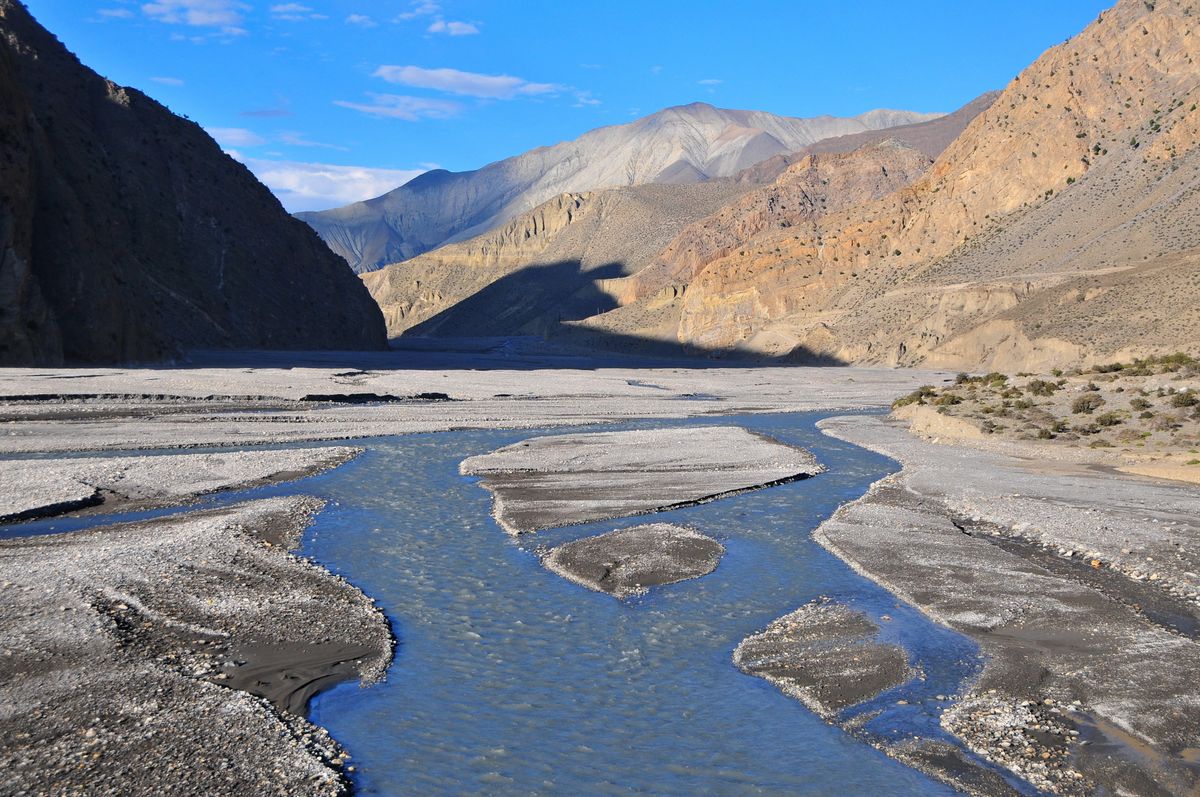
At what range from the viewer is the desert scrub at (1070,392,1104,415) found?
3014 cm

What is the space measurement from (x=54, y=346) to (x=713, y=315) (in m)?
73.5

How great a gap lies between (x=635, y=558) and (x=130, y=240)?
65.5 m

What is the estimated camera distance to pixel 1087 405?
1193 inches

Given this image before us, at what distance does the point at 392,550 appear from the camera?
13.8m

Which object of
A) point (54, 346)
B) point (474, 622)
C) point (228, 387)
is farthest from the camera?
point (54, 346)

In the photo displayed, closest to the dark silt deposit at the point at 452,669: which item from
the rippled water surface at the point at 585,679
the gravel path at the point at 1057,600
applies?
the rippled water surface at the point at 585,679

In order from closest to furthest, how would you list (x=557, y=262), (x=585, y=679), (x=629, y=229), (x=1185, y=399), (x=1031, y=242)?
(x=585, y=679) < (x=1185, y=399) < (x=1031, y=242) < (x=629, y=229) < (x=557, y=262)

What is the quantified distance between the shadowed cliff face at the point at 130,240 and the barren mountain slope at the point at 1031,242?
42861 mm

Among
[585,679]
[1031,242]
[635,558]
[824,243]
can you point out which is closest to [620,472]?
[635,558]

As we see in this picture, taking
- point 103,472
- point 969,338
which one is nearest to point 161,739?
point 103,472

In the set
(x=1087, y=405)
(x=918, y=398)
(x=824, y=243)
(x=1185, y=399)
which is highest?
(x=824, y=243)

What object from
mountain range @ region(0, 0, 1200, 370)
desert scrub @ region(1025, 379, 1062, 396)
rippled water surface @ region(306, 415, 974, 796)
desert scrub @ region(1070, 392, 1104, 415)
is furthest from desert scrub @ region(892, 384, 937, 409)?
rippled water surface @ region(306, 415, 974, 796)

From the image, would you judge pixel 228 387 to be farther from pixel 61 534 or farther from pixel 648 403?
pixel 61 534

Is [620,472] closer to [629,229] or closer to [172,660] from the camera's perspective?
[172,660]
